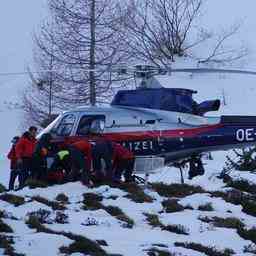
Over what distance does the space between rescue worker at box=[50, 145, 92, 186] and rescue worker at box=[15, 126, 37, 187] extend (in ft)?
2.10

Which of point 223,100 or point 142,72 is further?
point 223,100

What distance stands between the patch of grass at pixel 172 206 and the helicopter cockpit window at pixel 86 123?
13.8 feet

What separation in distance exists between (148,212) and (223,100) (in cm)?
1838

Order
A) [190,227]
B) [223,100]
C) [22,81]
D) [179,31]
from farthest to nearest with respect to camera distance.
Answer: [22,81]
[179,31]
[223,100]
[190,227]

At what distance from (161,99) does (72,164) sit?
301 centimetres

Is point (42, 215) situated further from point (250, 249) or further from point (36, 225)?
point (250, 249)

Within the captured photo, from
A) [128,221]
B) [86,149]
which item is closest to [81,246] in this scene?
[128,221]

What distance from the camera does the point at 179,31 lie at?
40.2 m

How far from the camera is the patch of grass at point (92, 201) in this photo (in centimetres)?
1301

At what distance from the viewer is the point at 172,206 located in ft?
43.5

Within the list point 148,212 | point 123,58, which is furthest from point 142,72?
point 123,58

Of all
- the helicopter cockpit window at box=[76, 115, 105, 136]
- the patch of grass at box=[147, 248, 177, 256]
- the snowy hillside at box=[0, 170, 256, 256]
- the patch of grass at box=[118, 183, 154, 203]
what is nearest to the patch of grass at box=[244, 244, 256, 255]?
the snowy hillside at box=[0, 170, 256, 256]

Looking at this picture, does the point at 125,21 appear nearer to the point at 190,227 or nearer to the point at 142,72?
the point at 142,72

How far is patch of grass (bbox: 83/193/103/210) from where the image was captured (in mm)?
13008
